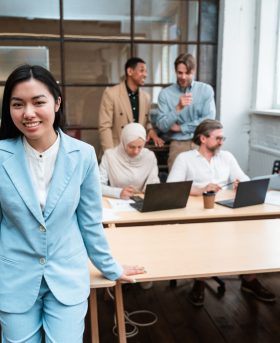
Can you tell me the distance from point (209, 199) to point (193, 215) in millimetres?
173

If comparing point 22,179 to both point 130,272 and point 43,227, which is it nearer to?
point 43,227

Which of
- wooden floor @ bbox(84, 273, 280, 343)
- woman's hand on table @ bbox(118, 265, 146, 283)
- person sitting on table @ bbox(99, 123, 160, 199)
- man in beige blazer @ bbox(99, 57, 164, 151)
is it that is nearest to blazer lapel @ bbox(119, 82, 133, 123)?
man in beige blazer @ bbox(99, 57, 164, 151)

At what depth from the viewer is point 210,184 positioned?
9.42 ft

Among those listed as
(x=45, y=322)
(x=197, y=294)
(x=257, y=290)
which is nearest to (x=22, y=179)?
(x=45, y=322)

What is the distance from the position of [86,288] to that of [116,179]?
1.59 m

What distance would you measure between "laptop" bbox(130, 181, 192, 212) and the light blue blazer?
952 mm

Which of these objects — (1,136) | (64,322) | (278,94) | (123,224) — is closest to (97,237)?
(64,322)

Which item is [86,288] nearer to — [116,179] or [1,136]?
[1,136]

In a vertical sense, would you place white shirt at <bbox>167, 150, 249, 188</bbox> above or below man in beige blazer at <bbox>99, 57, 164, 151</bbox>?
below

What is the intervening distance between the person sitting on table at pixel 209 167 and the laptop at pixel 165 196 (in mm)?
385

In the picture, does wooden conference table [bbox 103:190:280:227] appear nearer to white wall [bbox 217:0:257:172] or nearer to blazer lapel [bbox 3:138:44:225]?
blazer lapel [bbox 3:138:44:225]

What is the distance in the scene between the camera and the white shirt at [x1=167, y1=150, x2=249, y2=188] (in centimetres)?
303

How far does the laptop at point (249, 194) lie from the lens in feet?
8.57

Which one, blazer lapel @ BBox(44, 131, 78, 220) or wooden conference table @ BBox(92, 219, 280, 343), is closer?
blazer lapel @ BBox(44, 131, 78, 220)
